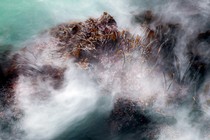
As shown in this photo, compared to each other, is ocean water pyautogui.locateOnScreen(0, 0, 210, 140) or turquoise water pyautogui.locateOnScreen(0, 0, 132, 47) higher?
turquoise water pyautogui.locateOnScreen(0, 0, 132, 47)

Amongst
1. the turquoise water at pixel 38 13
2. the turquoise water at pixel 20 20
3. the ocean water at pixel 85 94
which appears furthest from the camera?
the turquoise water at pixel 38 13

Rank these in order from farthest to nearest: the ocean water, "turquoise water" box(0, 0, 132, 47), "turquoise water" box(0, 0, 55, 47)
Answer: "turquoise water" box(0, 0, 132, 47)
"turquoise water" box(0, 0, 55, 47)
the ocean water

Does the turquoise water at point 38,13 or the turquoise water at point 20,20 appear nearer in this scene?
the turquoise water at point 20,20

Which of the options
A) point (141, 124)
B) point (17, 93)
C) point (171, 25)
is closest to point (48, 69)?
point (17, 93)

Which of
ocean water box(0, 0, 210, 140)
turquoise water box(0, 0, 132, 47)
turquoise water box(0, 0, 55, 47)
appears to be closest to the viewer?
ocean water box(0, 0, 210, 140)

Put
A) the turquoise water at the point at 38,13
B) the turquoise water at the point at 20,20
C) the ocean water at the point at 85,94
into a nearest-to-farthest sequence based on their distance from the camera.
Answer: the ocean water at the point at 85,94, the turquoise water at the point at 20,20, the turquoise water at the point at 38,13

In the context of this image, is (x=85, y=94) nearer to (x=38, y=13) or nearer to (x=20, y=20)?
(x=20, y=20)

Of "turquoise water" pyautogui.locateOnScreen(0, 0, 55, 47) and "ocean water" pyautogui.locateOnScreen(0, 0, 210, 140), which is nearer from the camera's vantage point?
"ocean water" pyautogui.locateOnScreen(0, 0, 210, 140)

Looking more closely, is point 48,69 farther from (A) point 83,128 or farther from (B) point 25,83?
(A) point 83,128
